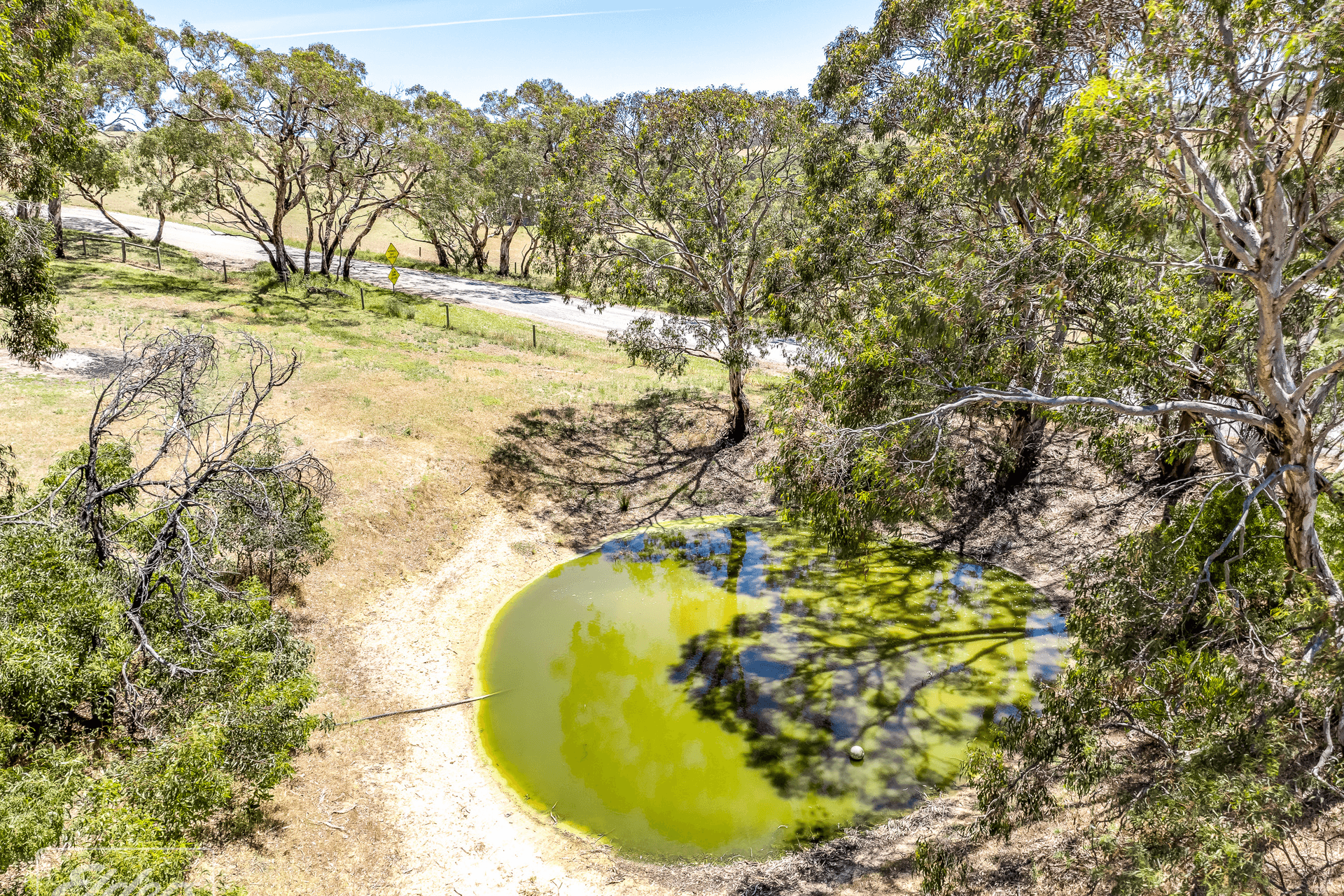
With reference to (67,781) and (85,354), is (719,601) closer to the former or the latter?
(67,781)

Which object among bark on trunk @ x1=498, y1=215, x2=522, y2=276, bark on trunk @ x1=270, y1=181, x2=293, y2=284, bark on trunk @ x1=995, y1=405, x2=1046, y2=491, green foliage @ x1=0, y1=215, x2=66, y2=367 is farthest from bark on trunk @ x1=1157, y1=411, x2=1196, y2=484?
bark on trunk @ x1=498, y1=215, x2=522, y2=276

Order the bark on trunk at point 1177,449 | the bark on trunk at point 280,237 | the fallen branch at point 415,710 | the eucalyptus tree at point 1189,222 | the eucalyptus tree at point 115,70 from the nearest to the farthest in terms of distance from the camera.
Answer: the eucalyptus tree at point 1189,222, the bark on trunk at point 1177,449, the fallen branch at point 415,710, the eucalyptus tree at point 115,70, the bark on trunk at point 280,237

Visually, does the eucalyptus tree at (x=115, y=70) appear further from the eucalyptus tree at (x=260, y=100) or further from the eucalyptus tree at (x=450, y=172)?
the eucalyptus tree at (x=450, y=172)

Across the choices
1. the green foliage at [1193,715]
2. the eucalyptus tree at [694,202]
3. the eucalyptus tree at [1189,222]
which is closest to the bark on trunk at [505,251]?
the eucalyptus tree at [694,202]

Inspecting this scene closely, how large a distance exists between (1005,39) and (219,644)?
11675mm

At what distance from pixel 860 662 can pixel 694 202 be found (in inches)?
488

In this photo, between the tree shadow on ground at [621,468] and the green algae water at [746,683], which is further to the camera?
the tree shadow on ground at [621,468]

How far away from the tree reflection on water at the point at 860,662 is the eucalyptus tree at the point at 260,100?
74.0ft

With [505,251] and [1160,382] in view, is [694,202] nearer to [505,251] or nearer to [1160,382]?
[1160,382]

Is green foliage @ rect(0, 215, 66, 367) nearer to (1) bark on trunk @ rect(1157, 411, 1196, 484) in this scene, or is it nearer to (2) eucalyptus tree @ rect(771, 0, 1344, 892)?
(2) eucalyptus tree @ rect(771, 0, 1344, 892)

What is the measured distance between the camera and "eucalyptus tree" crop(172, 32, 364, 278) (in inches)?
1063

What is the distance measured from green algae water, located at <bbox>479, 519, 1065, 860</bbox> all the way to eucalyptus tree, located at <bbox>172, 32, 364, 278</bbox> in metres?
22.1

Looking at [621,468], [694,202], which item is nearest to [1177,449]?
[694,202]

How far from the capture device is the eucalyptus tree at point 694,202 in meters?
18.4
